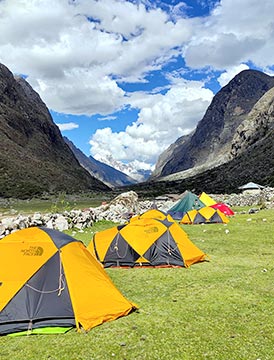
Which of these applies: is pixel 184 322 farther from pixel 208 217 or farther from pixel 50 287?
pixel 208 217

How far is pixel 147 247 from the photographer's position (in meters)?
14.5

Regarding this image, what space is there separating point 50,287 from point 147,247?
601cm

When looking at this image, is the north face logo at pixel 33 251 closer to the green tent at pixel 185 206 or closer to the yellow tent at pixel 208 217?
the yellow tent at pixel 208 217

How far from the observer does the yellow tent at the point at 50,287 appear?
A: 28.0 feet

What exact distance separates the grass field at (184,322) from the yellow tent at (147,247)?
0.53m

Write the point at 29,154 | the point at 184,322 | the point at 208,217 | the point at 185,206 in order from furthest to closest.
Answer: the point at 29,154 → the point at 185,206 → the point at 208,217 → the point at 184,322

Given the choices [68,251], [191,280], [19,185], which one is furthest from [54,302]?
[19,185]

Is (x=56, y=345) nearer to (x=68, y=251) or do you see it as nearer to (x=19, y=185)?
(x=68, y=251)

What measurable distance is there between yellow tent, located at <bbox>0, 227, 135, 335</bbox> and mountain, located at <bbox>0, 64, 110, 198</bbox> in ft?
299

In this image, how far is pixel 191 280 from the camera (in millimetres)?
Answer: 12328

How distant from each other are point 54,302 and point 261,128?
15599 centimetres

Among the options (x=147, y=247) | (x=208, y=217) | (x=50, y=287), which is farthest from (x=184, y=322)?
(x=208, y=217)

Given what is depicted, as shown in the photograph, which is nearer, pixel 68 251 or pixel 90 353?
pixel 90 353

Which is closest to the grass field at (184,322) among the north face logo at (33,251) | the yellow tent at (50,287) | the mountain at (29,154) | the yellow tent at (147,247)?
the yellow tent at (50,287)
